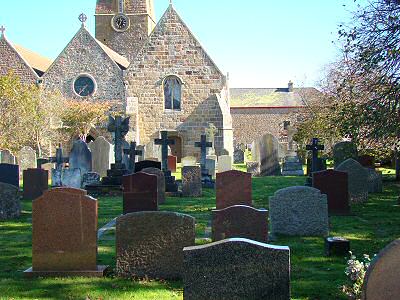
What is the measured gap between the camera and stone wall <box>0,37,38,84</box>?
34.0 meters

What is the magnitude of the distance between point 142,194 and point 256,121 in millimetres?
48904

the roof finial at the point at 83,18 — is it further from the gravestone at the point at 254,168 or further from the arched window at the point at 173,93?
the gravestone at the point at 254,168

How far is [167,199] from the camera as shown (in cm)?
1594

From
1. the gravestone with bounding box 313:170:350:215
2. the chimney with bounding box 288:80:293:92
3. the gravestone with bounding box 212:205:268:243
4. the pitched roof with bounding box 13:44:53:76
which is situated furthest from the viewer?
the chimney with bounding box 288:80:293:92

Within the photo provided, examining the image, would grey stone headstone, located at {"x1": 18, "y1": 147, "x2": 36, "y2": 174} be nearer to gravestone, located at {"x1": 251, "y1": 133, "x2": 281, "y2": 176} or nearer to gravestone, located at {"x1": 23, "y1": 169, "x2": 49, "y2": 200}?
gravestone, located at {"x1": 23, "y1": 169, "x2": 49, "y2": 200}

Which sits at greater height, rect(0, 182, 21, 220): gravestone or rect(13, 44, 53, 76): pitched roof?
rect(13, 44, 53, 76): pitched roof

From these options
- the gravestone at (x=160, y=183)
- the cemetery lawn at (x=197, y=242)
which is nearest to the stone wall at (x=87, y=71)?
the gravestone at (x=160, y=183)

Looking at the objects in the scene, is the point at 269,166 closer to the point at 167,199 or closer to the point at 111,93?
the point at 167,199

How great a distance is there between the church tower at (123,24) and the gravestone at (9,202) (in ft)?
107

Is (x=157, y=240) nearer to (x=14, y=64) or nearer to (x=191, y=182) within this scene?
(x=191, y=182)

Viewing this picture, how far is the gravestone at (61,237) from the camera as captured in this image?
7.11 m

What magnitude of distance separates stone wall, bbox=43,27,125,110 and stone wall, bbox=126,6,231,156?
1.00 m

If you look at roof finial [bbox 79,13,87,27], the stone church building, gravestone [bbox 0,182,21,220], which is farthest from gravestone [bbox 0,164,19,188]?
roof finial [bbox 79,13,87,27]

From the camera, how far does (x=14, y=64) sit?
3428 cm
